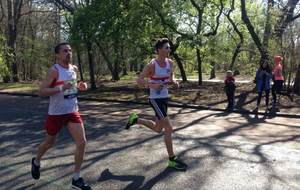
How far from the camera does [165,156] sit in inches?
294

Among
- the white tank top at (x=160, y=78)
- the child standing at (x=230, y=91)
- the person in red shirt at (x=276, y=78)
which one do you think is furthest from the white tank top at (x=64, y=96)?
the person in red shirt at (x=276, y=78)

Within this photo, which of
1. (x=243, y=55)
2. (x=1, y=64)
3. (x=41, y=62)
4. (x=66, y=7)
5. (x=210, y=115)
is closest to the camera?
(x=210, y=115)

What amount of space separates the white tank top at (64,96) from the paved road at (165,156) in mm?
1012

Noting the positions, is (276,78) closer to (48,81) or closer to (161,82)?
(161,82)

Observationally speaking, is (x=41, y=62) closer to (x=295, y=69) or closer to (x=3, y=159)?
(x=295, y=69)

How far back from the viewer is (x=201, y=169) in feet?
21.6

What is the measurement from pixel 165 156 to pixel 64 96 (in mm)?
2439

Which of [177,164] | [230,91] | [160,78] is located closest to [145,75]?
[160,78]

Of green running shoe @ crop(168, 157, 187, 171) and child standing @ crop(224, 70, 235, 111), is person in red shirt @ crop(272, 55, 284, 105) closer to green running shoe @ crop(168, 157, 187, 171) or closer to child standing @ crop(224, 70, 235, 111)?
child standing @ crop(224, 70, 235, 111)

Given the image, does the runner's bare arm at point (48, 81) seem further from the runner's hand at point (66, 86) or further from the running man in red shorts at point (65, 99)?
the runner's hand at point (66, 86)

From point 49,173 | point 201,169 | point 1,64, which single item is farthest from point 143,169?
point 1,64

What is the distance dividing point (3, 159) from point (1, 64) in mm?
26845

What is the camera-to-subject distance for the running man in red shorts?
5535 mm

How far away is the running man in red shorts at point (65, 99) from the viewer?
18.2ft
